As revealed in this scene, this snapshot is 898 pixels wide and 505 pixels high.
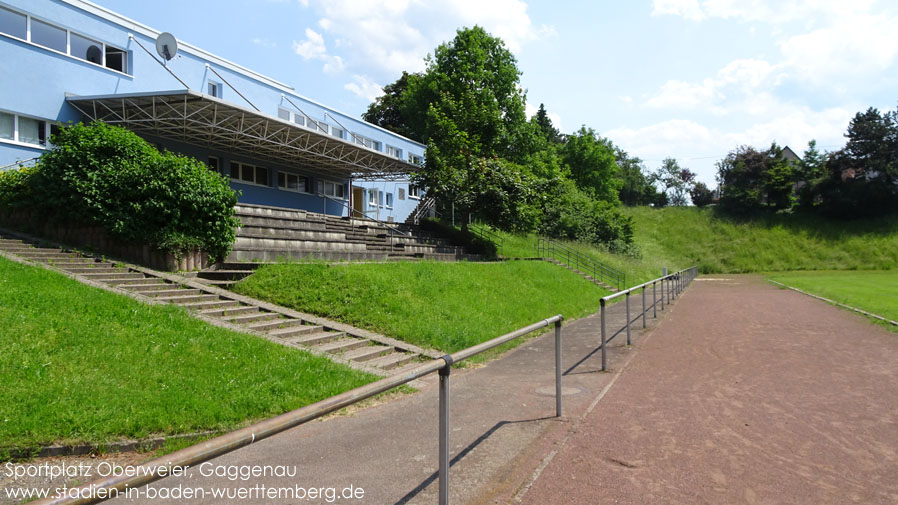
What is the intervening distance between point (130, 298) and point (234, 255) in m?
5.40

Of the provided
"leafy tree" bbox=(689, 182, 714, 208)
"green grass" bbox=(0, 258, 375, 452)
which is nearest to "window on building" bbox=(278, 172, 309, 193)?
"green grass" bbox=(0, 258, 375, 452)

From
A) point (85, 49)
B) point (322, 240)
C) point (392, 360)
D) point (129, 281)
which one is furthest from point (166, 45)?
point (392, 360)

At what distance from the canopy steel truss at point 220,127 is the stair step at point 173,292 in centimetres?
709

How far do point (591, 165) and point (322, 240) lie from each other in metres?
43.3

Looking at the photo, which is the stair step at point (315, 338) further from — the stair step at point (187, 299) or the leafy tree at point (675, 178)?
the leafy tree at point (675, 178)

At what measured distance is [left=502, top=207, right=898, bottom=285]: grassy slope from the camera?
52469 millimetres

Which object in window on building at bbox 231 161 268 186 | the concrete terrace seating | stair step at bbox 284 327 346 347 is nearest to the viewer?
stair step at bbox 284 327 346 347

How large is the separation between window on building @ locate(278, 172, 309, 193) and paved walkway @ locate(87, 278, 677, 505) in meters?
20.4

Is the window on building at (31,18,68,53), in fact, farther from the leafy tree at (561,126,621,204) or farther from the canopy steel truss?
the leafy tree at (561,126,621,204)

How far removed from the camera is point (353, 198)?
107 feet

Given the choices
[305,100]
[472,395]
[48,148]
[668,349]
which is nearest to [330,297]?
[472,395]

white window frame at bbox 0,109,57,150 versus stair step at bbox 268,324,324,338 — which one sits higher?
white window frame at bbox 0,109,57,150

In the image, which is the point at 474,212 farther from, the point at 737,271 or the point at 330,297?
the point at 737,271

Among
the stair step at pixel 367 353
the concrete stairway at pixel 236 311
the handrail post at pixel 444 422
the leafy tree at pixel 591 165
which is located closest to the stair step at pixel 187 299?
the concrete stairway at pixel 236 311
